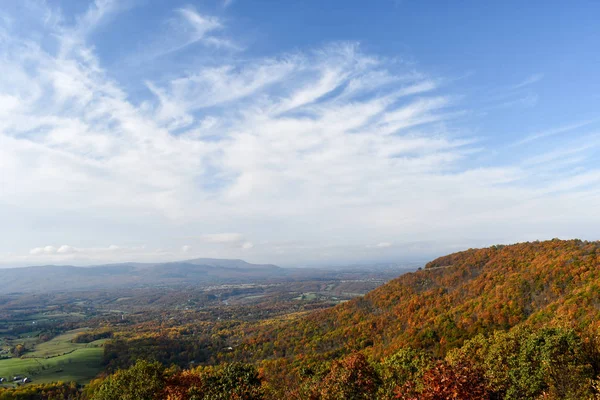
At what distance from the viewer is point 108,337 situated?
15788 centimetres

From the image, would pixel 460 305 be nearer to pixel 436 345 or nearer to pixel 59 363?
pixel 436 345

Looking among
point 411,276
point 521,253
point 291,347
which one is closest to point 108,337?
point 291,347

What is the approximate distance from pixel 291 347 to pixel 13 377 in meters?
80.8

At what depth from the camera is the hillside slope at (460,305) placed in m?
55.8

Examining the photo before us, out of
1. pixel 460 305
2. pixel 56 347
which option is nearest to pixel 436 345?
pixel 460 305

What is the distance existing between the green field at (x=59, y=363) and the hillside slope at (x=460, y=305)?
49481 millimetres

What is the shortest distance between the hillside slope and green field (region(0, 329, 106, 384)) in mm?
49481

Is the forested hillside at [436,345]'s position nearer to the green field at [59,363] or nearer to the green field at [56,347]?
the green field at [59,363]

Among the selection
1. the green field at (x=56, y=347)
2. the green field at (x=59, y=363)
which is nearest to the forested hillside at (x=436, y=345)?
the green field at (x=59, y=363)

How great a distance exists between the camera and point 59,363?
11212 cm

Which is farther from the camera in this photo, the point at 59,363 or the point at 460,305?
the point at 59,363

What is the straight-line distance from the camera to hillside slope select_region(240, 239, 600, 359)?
183ft

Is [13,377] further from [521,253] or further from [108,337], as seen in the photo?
[521,253]

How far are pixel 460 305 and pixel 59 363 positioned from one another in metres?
126
